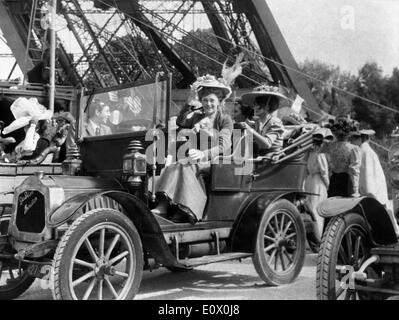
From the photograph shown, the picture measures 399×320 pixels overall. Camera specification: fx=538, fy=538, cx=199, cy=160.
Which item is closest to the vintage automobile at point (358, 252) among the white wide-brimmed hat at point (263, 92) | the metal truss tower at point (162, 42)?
the white wide-brimmed hat at point (263, 92)

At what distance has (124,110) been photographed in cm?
509

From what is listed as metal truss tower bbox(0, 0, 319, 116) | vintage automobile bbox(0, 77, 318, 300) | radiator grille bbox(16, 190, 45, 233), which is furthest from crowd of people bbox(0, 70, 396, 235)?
metal truss tower bbox(0, 0, 319, 116)

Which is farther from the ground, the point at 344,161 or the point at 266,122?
the point at 266,122

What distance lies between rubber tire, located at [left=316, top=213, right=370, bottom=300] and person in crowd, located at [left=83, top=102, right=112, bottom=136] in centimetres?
257

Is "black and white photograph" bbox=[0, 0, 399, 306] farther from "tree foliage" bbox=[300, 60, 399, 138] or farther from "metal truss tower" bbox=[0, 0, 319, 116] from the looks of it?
"tree foliage" bbox=[300, 60, 399, 138]

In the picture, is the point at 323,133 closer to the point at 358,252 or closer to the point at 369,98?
the point at 358,252

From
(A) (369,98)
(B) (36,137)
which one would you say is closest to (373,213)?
(B) (36,137)

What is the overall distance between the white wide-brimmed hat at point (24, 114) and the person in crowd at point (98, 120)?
2246 mm

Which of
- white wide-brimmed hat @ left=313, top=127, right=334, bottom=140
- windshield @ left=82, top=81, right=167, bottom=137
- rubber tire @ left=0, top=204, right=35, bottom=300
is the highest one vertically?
windshield @ left=82, top=81, right=167, bottom=137

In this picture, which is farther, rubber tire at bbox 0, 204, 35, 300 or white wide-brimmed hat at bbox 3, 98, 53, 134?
white wide-brimmed hat at bbox 3, 98, 53, 134

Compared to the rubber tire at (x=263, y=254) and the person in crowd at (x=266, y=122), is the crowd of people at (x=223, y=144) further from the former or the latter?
the rubber tire at (x=263, y=254)

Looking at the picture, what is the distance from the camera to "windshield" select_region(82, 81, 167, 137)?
4801 millimetres

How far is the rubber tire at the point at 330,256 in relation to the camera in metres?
3.21

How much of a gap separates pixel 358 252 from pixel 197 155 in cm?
180
